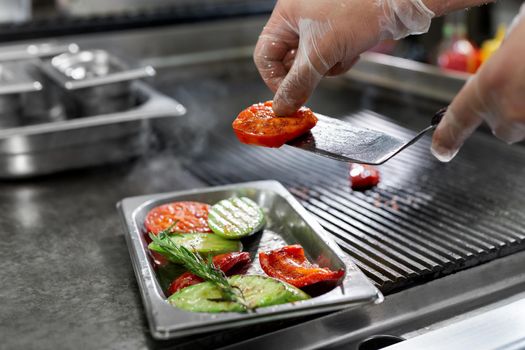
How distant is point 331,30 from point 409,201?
0.58 meters

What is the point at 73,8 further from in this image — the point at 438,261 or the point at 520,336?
the point at 520,336

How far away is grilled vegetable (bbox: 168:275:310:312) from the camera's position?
116cm

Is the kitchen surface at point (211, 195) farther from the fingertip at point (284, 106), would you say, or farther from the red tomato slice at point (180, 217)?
the fingertip at point (284, 106)

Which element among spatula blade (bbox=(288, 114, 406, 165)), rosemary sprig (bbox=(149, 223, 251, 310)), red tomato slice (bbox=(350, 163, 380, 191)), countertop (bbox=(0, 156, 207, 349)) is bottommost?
countertop (bbox=(0, 156, 207, 349))

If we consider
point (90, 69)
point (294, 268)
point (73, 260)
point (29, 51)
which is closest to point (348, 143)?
point (294, 268)

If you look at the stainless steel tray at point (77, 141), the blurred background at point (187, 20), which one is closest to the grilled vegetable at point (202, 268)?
the stainless steel tray at point (77, 141)

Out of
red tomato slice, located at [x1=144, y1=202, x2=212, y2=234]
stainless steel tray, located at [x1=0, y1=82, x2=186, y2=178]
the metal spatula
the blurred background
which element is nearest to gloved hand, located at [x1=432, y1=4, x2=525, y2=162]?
the metal spatula

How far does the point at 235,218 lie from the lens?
1.54 metres

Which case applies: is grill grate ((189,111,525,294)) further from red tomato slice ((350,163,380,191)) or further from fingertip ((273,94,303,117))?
fingertip ((273,94,303,117))

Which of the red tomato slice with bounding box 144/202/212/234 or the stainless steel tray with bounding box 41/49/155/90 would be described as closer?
the red tomato slice with bounding box 144/202/212/234

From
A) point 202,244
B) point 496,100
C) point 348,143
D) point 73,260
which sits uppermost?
point 496,100

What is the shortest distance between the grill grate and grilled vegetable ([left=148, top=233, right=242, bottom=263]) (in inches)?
11.2

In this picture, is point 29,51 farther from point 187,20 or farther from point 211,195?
point 211,195

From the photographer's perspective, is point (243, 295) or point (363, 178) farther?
point (363, 178)
